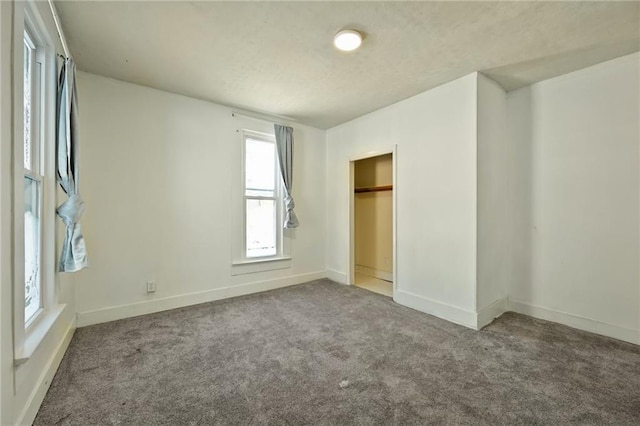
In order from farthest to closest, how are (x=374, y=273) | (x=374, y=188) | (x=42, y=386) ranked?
(x=374, y=273) < (x=374, y=188) < (x=42, y=386)

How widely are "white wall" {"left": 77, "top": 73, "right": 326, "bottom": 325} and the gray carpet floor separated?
15.8 inches

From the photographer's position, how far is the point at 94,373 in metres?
1.87

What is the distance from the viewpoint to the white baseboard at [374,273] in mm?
4523

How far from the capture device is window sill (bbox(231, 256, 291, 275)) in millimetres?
3596

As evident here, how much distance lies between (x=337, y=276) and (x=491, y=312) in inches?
83.5

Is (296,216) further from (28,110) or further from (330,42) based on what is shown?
(28,110)

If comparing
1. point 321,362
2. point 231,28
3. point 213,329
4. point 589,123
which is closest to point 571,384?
point 321,362

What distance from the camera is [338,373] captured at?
6.20 ft

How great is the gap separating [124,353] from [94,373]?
0.26 m

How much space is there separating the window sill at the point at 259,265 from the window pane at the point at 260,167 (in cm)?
95

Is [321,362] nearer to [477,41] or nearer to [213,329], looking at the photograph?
[213,329]

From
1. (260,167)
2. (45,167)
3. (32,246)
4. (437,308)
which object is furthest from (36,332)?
(437,308)

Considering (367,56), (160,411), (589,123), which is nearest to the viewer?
(160,411)

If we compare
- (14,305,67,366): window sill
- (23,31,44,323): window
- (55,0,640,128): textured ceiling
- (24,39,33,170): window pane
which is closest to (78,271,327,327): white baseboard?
(14,305,67,366): window sill
